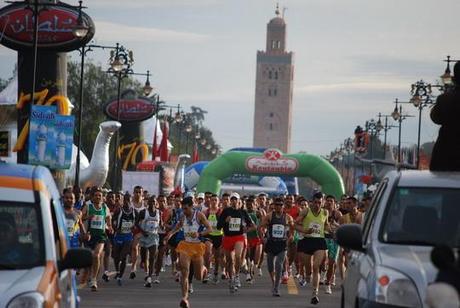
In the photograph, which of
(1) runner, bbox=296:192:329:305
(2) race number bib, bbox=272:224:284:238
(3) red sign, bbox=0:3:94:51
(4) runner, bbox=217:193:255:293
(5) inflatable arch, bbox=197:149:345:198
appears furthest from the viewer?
(5) inflatable arch, bbox=197:149:345:198

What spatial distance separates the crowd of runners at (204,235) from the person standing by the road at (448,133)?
869cm

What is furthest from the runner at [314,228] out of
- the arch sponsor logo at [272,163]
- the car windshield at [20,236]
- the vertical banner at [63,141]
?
the arch sponsor logo at [272,163]

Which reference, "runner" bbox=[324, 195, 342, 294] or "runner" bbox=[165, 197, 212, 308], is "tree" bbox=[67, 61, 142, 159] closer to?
"runner" bbox=[324, 195, 342, 294]

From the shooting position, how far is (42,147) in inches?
1497

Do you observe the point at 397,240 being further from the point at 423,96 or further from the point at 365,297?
the point at 423,96

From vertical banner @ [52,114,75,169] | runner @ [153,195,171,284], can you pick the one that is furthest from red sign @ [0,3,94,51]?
runner @ [153,195,171,284]

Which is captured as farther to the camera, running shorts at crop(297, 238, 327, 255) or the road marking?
the road marking

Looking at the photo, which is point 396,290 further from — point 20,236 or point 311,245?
point 311,245

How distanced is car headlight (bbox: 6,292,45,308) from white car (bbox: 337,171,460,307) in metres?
2.24

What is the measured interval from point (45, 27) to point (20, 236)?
32829 millimetres

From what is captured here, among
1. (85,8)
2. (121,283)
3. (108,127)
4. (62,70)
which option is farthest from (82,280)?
(108,127)

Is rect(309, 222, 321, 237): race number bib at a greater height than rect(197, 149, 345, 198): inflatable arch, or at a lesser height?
lesser

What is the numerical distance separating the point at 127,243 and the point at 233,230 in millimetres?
2141

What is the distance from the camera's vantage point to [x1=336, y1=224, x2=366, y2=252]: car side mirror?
11492 millimetres
